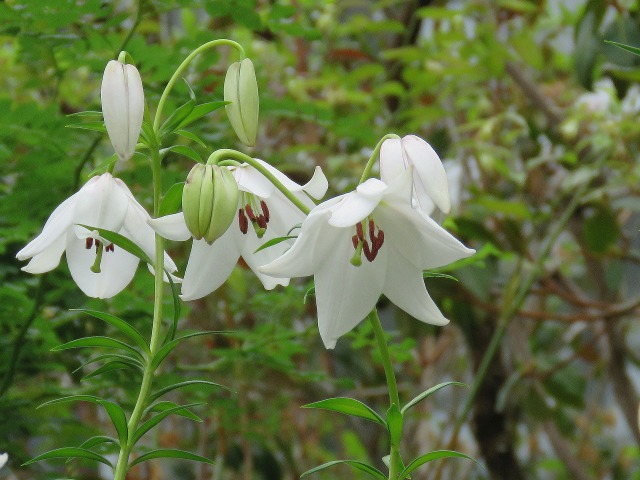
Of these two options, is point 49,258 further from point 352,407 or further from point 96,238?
point 352,407

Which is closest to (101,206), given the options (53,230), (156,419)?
(53,230)

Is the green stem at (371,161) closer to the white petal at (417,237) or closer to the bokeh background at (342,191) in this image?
the white petal at (417,237)

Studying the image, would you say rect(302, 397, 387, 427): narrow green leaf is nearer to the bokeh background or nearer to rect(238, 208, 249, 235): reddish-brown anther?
rect(238, 208, 249, 235): reddish-brown anther

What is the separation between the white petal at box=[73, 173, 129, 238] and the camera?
54 cm

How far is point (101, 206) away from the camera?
0.54 m

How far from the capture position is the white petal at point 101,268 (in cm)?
58

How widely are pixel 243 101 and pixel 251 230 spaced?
9cm

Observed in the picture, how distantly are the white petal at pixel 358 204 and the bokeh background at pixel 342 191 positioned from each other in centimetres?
36

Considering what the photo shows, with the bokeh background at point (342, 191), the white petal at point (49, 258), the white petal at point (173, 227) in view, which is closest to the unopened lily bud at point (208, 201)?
the white petal at point (173, 227)

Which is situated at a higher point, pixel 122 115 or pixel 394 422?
pixel 122 115

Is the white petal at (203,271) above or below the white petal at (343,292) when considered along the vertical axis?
below

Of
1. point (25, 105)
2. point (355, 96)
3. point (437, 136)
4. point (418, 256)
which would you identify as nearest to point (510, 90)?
point (437, 136)

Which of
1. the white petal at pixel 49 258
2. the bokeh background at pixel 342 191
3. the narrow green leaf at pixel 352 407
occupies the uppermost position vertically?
the narrow green leaf at pixel 352 407

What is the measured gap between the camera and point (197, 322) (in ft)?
5.46
